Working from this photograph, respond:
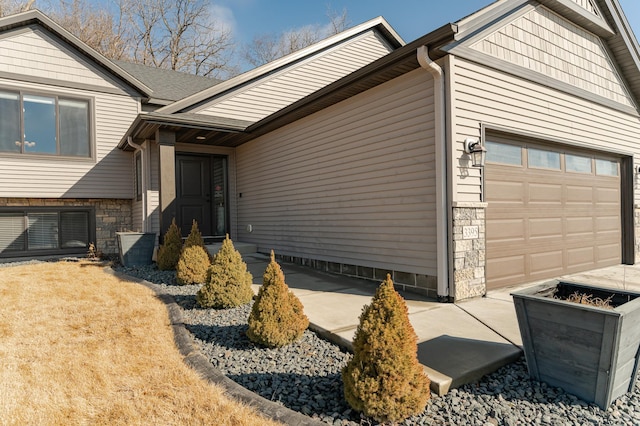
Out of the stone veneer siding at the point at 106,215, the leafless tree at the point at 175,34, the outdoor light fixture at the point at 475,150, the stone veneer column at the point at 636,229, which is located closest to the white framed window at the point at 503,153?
the outdoor light fixture at the point at 475,150

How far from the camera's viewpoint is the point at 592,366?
91.4 inches

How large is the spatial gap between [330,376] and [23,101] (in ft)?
32.1

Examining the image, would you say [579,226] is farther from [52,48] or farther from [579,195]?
[52,48]

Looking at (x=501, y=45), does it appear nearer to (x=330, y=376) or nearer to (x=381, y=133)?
(x=381, y=133)

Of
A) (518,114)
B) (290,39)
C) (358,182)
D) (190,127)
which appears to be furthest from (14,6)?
(518,114)

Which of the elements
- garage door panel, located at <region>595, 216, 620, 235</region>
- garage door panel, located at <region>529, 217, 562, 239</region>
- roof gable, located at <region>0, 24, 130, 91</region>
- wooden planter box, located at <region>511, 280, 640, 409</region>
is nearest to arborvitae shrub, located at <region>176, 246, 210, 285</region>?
wooden planter box, located at <region>511, 280, 640, 409</region>

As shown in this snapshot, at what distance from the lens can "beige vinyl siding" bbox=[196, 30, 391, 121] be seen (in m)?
9.27

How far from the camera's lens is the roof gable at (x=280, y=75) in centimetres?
874

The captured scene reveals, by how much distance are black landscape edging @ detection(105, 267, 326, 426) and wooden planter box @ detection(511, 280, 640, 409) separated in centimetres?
163

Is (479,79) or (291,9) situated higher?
(291,9)

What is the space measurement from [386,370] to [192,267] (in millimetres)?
4139

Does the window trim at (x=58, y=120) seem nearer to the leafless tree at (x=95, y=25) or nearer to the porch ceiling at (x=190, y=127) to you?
the porch ceiling at (x=190, y=127)

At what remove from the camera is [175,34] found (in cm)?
1945

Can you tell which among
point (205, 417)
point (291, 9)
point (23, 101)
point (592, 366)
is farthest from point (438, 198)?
point (291, 9)
